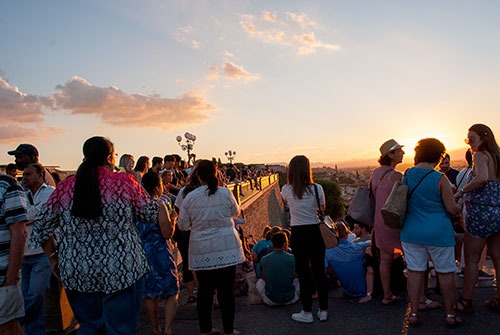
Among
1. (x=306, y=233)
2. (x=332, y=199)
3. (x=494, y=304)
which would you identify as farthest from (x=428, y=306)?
(x=332, y=199)

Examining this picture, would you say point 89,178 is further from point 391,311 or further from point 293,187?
point 391,311

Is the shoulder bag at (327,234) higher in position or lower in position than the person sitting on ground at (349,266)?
higher

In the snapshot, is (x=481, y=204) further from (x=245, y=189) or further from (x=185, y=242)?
(x=245, y=189)

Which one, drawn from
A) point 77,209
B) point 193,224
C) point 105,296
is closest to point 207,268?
point 193,224

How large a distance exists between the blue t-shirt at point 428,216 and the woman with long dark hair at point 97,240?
2.64 meters

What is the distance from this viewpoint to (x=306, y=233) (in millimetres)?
4203

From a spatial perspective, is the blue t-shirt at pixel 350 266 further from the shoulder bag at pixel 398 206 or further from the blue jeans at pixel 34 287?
the blue jeans at pixel 34 287

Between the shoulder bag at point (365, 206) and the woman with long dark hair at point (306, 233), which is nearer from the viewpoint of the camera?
the woman with long dark hair at point (306, 233)

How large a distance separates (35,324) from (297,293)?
3112 millimetres

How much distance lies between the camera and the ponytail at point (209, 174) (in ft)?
12.1

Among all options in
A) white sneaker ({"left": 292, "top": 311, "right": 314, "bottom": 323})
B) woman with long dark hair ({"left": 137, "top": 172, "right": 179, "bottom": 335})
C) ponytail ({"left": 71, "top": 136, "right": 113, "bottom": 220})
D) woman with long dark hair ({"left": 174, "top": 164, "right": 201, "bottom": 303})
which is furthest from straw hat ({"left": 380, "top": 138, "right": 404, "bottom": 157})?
ponytail ({"left": 71, "top": 136, "right": 113, "bottom": 220})

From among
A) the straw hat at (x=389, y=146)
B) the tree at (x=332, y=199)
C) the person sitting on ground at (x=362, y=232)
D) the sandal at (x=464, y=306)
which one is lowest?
the tree at (x=332, y=199)

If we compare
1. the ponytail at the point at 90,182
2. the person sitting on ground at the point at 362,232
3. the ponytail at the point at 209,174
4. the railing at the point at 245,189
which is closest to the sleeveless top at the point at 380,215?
the person sitting on ground at the point at 362,232

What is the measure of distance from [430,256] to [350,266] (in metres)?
1.47
